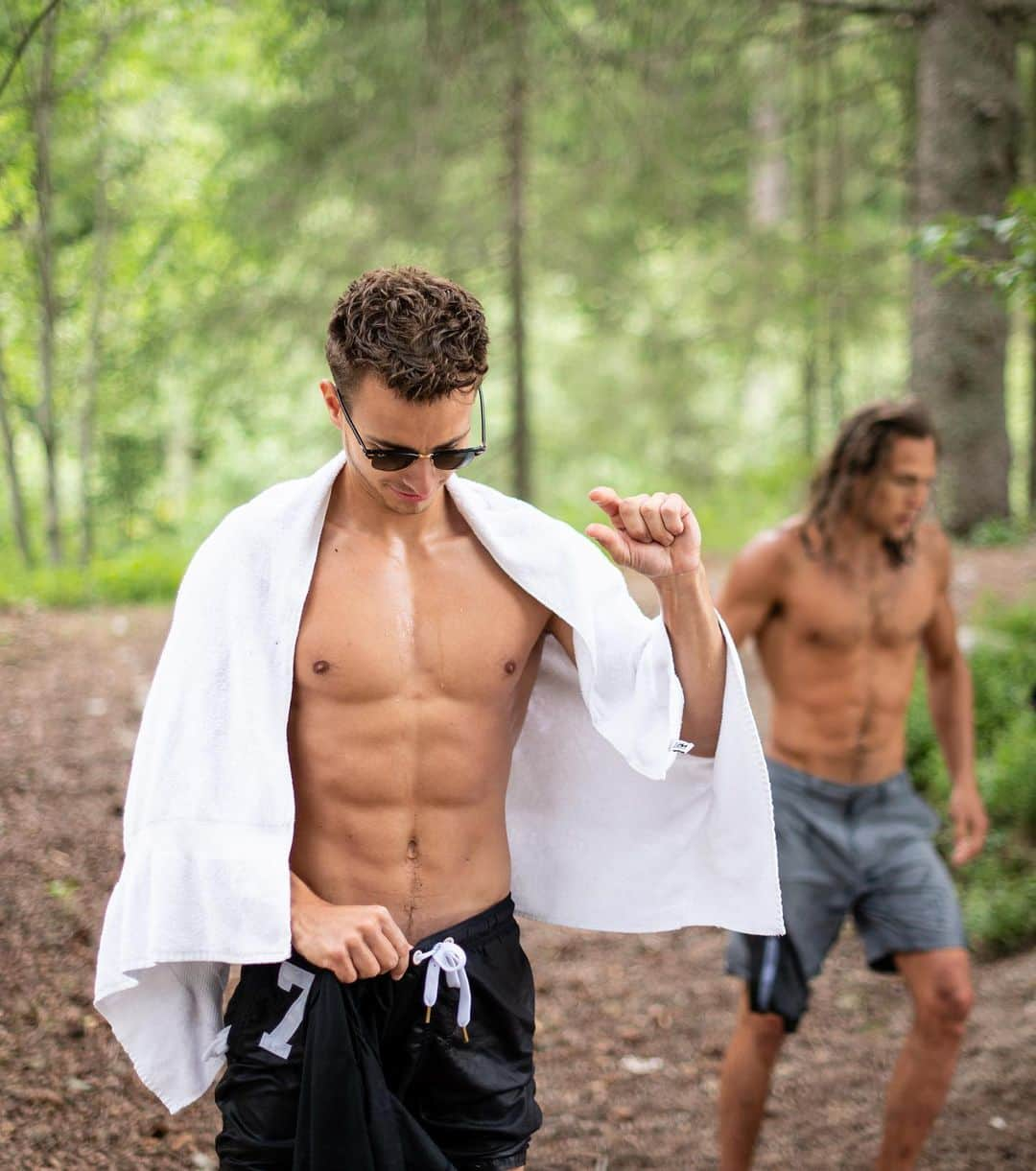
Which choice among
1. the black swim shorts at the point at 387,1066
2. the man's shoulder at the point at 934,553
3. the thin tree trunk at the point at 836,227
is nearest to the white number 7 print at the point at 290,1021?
the black swim shorts at the point at 387,1066

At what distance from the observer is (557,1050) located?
532 centimetres

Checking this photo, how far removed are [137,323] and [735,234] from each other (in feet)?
20.2

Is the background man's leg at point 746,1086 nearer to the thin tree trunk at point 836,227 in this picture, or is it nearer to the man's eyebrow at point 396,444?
the man's eyebrow at point 396,444

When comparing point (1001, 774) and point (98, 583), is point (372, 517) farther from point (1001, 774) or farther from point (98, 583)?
point (98, 583)

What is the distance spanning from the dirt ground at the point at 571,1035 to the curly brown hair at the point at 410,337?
7.79 feet

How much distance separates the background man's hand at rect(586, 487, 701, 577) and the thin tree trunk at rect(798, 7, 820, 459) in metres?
7.89

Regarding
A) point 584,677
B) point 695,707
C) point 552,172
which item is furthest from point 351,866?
point 552,172

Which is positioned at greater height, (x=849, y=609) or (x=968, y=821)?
(x=849, y=609)

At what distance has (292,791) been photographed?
252 cm

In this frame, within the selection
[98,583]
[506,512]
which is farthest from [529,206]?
[506,512]

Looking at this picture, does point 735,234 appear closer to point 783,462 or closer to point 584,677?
point 783,462

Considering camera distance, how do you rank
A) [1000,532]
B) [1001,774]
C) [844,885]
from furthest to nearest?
[1000,532]
[1001,774]
[844,885]

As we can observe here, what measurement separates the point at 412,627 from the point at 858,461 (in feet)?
6.98

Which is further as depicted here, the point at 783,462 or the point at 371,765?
the point at 783,462
